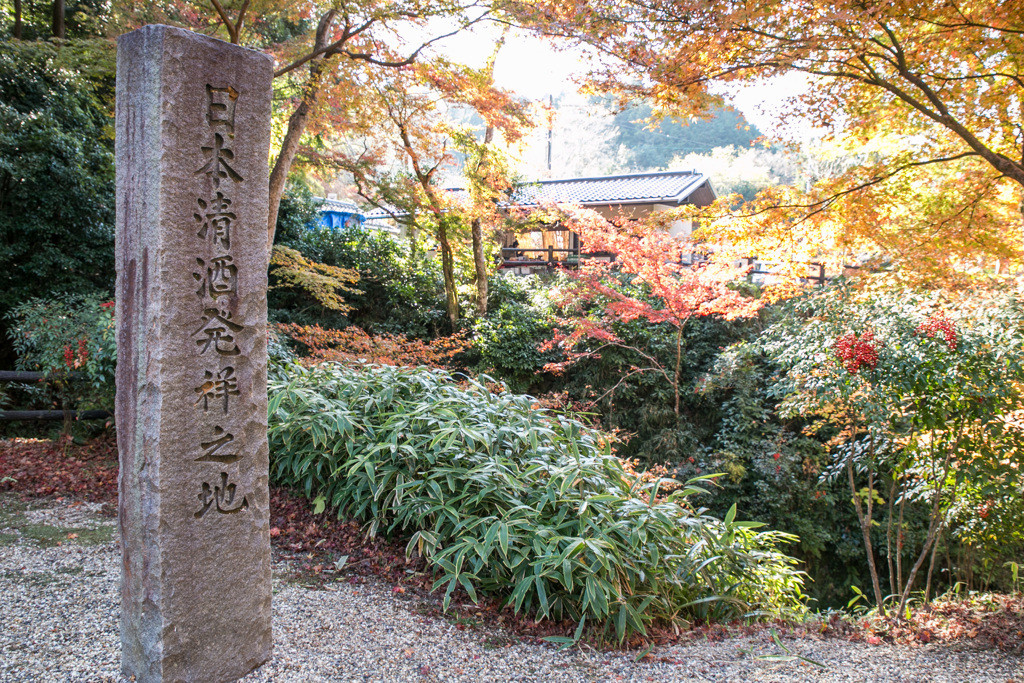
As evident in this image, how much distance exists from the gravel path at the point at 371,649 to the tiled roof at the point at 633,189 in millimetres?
9682

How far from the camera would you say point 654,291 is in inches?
313

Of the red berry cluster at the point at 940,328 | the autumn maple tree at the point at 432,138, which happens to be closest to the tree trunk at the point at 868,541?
the red berry cluster at the point at 940,328

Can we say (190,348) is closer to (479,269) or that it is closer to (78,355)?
(78,355)

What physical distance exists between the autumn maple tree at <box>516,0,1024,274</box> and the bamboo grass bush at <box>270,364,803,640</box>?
2.22 metres

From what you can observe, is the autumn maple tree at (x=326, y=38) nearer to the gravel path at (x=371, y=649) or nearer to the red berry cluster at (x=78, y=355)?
the red berry cluster at (x=78, y=355)

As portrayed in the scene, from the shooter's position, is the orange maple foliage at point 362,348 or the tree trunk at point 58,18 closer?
the orange maple foliage at point 362,348

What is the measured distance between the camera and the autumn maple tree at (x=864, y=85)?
10.9 ft

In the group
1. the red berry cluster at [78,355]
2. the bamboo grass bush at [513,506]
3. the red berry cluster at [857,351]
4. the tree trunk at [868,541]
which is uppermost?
the red berry cluster at [857,351]

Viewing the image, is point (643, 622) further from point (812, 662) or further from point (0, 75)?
point (0, 75)

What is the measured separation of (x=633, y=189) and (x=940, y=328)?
10.9m

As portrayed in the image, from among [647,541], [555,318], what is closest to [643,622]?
[647,541]

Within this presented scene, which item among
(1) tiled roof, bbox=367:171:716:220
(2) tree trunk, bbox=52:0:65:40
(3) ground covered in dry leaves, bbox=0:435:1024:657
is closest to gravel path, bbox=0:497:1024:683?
(3) ground covered in dry leaves, bbox=0:435:1024:657

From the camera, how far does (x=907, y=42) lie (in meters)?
3.54

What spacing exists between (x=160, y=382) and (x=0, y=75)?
7016 mm
